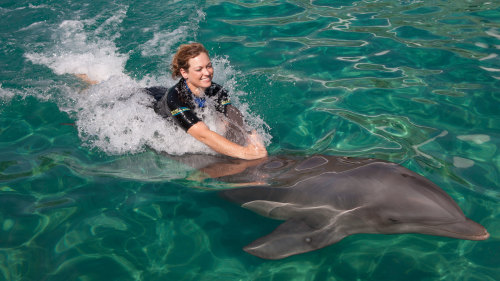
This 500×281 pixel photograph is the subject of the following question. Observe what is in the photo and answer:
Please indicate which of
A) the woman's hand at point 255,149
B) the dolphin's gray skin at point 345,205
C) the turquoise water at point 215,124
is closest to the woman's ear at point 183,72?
the turquoise water at point 215,124

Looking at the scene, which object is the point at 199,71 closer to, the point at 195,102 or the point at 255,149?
the point at 195,102

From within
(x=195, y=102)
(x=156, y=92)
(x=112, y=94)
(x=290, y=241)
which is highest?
(x=195, y=102)

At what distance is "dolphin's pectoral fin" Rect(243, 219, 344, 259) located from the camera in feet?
12.3

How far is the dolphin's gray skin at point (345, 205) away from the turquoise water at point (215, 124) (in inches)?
Answer: 6.7

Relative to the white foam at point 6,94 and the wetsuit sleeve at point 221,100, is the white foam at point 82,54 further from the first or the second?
the wetsuit sleeve at point 221,100

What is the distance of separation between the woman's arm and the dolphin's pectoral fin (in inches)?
52.5

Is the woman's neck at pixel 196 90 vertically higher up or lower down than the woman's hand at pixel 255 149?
higher up

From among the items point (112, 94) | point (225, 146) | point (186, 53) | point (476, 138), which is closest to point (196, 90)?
point (186, 53)

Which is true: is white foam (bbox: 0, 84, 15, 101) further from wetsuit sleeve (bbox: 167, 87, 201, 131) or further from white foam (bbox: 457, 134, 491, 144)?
white foam (bbox: 457, 134, 491, 144)

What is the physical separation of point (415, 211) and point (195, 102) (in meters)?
3.05

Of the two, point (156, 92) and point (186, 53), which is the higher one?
point (186, 53)

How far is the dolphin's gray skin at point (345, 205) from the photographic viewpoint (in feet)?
12.2

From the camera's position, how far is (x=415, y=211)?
12.3 ft

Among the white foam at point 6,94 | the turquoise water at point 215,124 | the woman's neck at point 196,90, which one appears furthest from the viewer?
the white foam at point 6,94
